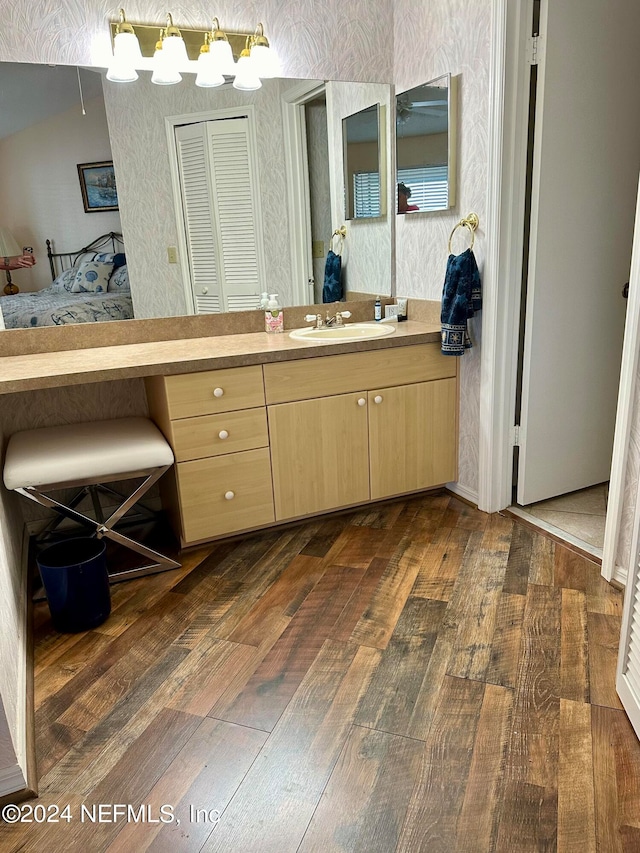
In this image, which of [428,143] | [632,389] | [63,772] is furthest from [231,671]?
[428,143]

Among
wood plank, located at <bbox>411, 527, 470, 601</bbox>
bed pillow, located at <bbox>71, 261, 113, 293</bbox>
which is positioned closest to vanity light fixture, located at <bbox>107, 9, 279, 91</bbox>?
bed pillow, located at <bbox>71, 261, 113, 293</bbox>

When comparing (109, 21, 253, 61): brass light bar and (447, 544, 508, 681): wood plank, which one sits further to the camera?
(109, 21, 253, 61): brass light bar

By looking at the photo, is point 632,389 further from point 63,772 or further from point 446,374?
point 63,772

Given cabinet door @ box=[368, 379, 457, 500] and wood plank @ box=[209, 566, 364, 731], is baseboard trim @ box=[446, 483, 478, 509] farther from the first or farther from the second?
wood plank @ box=[209, 566, 364, 731]

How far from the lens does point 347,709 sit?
5.25ft

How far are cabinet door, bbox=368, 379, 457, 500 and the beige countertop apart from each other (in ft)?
0.75

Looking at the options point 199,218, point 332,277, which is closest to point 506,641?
point 332,277

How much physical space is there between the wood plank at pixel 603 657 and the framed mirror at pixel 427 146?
5.52 ft

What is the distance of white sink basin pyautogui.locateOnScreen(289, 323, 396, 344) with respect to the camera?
2600mm

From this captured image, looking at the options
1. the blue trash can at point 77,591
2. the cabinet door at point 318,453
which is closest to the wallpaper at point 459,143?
the cabinet door at point 318,453

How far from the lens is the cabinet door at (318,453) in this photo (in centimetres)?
241

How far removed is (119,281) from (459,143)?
4.84 ft

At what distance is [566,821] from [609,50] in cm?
249

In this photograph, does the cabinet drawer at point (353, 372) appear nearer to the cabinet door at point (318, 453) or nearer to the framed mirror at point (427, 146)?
the cabinet door at point (318, 453)
